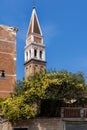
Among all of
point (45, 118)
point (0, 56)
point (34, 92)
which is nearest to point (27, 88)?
point (34, 92)

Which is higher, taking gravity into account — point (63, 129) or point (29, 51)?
point (29, 51)

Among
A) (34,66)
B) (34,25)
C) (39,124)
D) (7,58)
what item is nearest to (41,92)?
(39,124)

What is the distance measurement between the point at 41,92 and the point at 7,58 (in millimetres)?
13755

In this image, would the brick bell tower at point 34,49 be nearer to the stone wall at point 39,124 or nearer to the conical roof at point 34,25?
the conical roof at point 34,25

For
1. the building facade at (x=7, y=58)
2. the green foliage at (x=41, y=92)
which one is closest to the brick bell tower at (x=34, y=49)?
the building facade at (x=7, y=58)

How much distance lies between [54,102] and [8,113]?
4.37 meters

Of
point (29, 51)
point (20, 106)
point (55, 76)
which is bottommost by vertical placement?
point (20, 106)

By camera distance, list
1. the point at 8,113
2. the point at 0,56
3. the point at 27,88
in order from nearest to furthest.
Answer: the point at 8,113 < the point at 27,88 < the point at 0,56

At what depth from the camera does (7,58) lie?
39281 mm

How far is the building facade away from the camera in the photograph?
126 feet

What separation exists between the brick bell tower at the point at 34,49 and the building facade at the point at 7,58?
3931 cm

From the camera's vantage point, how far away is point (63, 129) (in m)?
26.3

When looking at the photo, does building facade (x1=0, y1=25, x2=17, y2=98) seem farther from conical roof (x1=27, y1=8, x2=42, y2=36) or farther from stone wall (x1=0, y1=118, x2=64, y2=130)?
conical roof (x1=27, y1=8, x2=42, y2=36)

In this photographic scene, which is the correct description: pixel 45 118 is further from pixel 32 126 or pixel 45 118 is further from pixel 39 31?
pixel 39 31
